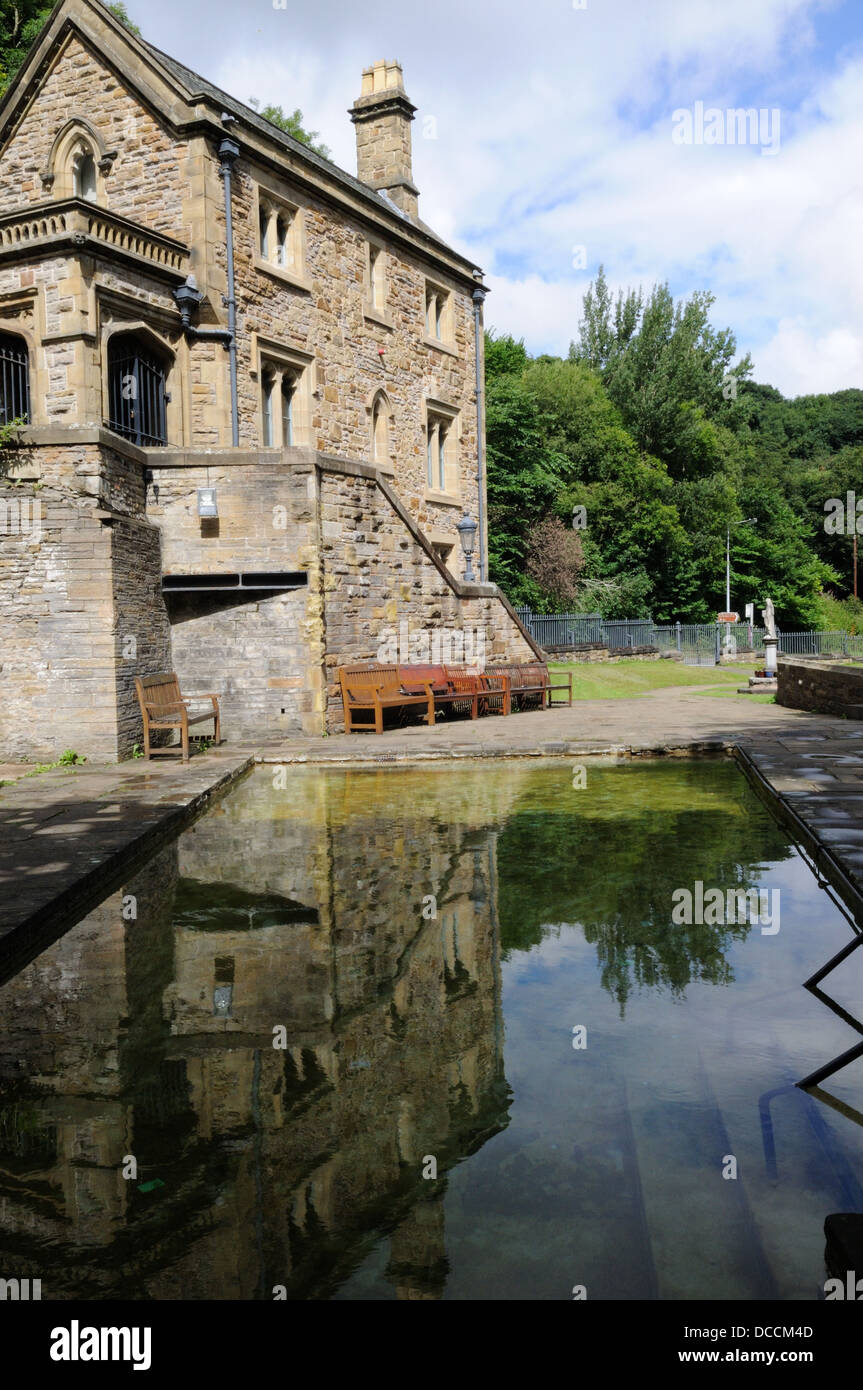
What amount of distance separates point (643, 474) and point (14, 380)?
123 feet

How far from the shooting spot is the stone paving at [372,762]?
6.32m

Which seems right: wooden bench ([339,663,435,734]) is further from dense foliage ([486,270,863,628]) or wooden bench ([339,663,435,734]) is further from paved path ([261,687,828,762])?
dense foliage ([486,270,863,628])

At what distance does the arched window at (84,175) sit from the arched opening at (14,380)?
173 inches

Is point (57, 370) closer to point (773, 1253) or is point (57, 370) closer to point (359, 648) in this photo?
point (359, 648)

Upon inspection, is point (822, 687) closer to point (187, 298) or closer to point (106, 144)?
point (187, 298)

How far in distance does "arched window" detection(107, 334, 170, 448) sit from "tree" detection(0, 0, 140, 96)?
1491 centimetres

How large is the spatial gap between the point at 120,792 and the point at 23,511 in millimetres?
4300

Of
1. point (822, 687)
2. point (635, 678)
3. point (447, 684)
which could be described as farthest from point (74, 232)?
point (635, 678)

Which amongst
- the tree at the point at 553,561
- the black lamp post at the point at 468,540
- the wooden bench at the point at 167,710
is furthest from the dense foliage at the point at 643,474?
the wooden bench at the point at 167,710

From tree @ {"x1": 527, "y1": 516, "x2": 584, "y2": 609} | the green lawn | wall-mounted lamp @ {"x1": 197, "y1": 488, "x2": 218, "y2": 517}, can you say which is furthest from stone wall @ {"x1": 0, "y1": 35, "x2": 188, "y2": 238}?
tree @ {"x1": 527, "y1": 516, "x2": 584, "y2": 609}

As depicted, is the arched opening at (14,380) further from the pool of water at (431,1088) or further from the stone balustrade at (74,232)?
the pool of water at (431,1088)

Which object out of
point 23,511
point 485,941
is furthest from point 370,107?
point 485,941

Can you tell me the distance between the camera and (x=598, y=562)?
4853 cm
